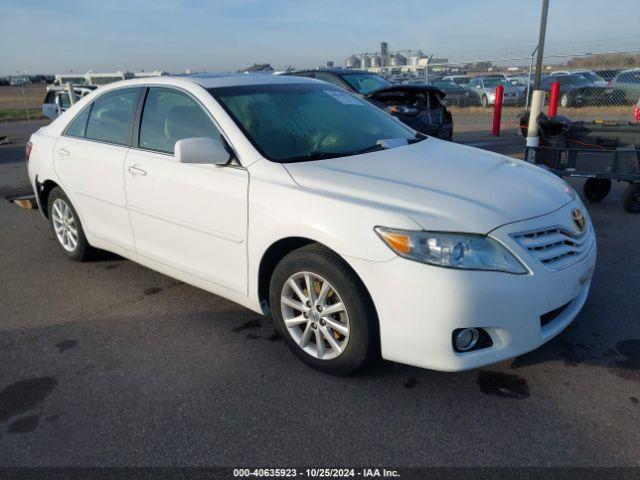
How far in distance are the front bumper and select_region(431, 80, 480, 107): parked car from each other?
18.3 meters

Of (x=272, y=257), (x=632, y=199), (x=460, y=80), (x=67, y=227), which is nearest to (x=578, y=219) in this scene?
(x=272, y=257)

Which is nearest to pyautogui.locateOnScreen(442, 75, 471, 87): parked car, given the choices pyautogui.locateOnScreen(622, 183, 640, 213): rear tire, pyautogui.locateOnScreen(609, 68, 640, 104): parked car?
pyautogui.locateOnScreen(609, 68, 640, 104): parked car

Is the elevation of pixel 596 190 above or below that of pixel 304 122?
below

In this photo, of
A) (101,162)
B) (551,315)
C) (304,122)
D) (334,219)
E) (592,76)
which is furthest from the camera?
(592,76)

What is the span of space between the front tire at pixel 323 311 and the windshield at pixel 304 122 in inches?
28.4

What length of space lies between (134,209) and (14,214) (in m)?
4.21

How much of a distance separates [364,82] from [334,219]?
31.1 feet

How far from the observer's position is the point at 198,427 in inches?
103

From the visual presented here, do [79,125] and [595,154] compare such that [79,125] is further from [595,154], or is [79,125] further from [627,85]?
[627,85]

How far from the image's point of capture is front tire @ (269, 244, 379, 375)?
2711mm

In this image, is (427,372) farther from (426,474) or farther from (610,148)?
(610,148)

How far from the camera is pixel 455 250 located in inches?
98.9

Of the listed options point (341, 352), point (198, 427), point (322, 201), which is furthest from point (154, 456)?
point (322, 201)

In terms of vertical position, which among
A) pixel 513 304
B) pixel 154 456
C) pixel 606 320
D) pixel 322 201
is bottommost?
pixel 154 456
